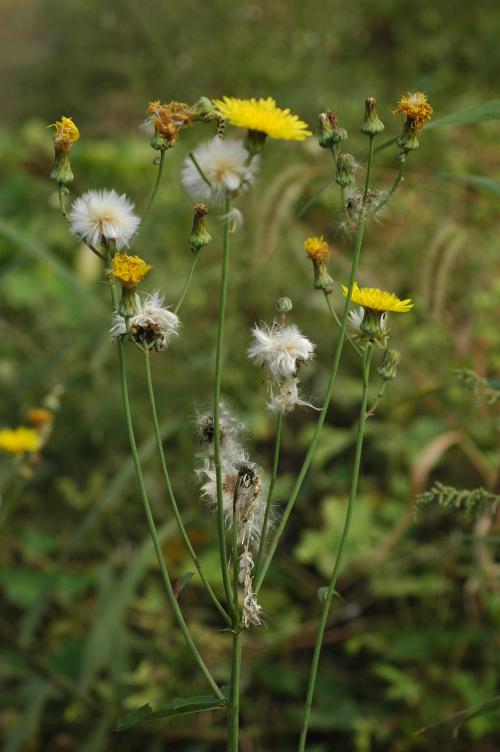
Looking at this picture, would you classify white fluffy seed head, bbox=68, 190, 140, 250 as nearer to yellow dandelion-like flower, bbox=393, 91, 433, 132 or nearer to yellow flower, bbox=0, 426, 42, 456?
yellow dandelion-like flower, bbox=393, 91, 433, 132

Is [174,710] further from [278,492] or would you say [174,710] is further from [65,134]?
[278,492]

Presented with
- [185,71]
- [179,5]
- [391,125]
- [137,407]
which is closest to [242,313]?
[137,407]

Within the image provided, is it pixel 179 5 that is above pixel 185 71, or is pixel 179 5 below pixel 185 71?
above

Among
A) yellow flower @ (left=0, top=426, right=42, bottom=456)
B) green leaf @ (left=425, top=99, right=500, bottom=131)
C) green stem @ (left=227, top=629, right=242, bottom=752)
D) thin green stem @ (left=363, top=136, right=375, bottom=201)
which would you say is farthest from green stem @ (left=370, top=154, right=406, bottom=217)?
yellow flower @ (left=0, top=426, right=42, bottom=456)

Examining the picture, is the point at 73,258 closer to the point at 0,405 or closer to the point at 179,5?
the point at 0,405

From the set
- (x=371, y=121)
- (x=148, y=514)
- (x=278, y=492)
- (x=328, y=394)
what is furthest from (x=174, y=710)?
(x=278, y=492)

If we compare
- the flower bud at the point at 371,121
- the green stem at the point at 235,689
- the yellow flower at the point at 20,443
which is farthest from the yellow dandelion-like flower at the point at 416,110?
the yellow flower at the point at 20,443
